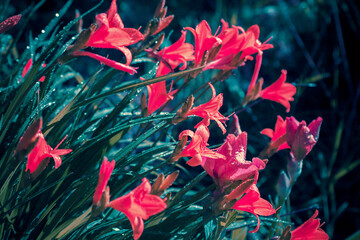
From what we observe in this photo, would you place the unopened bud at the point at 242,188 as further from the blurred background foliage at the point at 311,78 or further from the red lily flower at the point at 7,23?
the blurred background foliage at the point at 311,78

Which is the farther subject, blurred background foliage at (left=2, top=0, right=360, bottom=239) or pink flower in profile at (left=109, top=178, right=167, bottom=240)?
blurred background foliage at (left=2, top=0, right=360, bottom=239)

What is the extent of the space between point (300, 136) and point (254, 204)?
211mm

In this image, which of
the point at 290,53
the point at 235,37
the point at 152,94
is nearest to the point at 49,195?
the point at 152,94

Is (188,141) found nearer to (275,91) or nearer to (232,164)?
(232,164)

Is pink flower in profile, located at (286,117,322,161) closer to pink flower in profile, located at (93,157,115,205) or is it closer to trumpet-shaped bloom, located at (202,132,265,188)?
trumpet-shaped bloom, located at (202,132,265,188)

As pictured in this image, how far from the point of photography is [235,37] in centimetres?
79

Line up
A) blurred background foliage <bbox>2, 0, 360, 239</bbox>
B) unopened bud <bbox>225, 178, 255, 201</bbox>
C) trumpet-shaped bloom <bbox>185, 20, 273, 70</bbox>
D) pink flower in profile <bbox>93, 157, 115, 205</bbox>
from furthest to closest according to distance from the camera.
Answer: blurred background foliage <bbox>2, 0, 360, 239</bbox> < trumpet-shaped bloom <bbox>185, 20, 273, 70</bbox> < unopened bud <bbox>225, 178, 255, 201</bbox> < pink flower in profile <bbox>93, 157, 115, 205</bbox>

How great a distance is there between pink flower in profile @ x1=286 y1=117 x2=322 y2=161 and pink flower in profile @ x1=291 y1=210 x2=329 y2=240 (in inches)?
6.5

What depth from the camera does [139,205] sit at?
1.69 ft

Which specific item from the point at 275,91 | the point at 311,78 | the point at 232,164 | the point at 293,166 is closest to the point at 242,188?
the point at 232,164

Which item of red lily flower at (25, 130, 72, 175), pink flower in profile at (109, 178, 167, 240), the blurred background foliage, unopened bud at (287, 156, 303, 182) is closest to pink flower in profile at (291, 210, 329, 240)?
unopened bud at (287, 156, 303, 182)

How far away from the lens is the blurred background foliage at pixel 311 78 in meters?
1.70

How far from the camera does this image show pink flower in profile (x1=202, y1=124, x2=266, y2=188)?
64 centimetres

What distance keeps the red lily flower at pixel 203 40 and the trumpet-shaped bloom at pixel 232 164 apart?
214 mm
